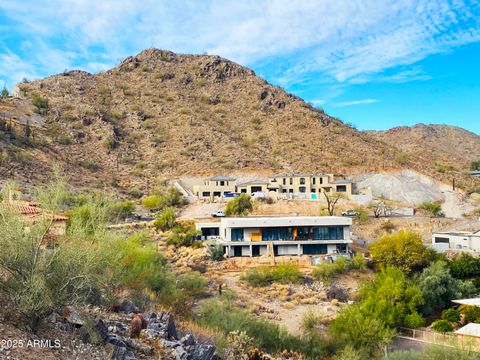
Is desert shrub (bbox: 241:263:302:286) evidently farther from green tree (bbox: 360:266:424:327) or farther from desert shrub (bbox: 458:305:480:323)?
desert shrub (bbox: 458:305:480:323)

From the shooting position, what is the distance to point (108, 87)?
98438 mm

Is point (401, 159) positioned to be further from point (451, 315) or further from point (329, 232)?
point (451, 315)

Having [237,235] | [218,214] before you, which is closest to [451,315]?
[237,235]

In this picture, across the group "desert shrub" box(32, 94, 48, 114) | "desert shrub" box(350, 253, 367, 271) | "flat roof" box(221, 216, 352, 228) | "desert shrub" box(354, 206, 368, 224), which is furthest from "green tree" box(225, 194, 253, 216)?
"desert shrub" box(32, 94, 48, 114)

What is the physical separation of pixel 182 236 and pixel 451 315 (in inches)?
911

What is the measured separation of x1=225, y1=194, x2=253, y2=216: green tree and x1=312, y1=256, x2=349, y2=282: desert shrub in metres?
17.2

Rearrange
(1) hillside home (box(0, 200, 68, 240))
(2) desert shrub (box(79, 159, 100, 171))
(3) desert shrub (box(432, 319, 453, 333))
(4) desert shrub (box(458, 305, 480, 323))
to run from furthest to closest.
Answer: (2) desert shrub (box(79, 159, 100, 171)) → (4) desert shrub (box(458, 305, 480, 323)) → (3) desert shrub (box(432, 319, 453, 333)) → (1) hillside home (box(0, 200, 68, 240))

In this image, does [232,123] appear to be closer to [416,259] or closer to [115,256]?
[416,259]

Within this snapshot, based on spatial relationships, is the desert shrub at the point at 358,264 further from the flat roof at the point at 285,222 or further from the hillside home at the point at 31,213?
the hillside home at the point at 31,213

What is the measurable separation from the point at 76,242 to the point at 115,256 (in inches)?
76.0

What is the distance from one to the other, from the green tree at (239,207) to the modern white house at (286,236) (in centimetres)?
1084

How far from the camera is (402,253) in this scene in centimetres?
3531

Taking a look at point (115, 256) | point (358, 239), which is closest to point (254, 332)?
point (115, 256)

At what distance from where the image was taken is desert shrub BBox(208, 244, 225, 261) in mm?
37597
